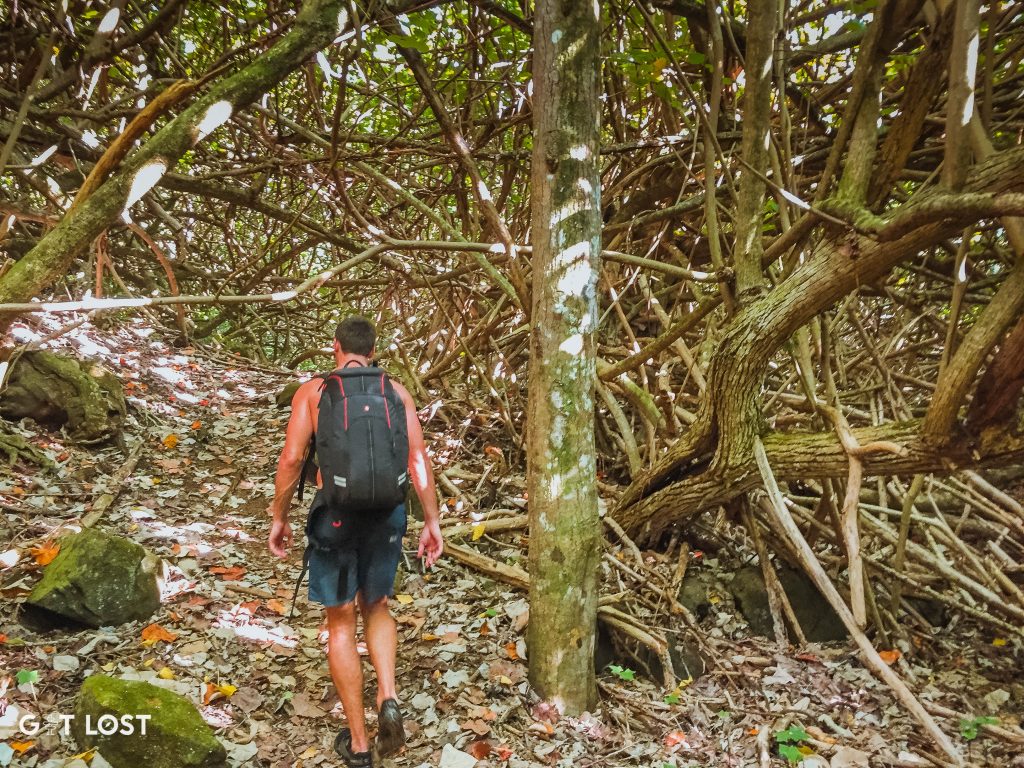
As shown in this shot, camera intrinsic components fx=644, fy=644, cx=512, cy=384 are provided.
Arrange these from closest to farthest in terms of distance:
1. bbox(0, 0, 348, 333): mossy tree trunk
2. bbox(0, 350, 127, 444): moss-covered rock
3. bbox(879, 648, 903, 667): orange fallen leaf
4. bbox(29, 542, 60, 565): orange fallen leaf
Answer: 1. bbox(0, 0, 348, 333): mossy tree trunk
2. bbox(29, 542, 60, 565): orange fallen leaf
3. bbox(879, 648, 903, 667): orange fallen leaf
4. bbox(0, 350, 127, 444): moss-covered rock

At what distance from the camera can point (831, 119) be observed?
5070 mm

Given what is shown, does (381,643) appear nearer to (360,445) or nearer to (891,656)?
(360,445)

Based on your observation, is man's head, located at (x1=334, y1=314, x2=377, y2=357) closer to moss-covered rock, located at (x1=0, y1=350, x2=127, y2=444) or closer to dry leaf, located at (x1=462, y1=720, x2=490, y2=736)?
dry leaf, located at (x1=462, y1=720, x2=490, y2=736)

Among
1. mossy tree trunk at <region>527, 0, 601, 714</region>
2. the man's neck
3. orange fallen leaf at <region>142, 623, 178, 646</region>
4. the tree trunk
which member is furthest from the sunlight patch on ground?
the tree trunk

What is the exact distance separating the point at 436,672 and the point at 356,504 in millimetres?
1190

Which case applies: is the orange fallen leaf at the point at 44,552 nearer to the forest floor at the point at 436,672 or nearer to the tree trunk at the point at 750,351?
the forest floor at the point at 436,672

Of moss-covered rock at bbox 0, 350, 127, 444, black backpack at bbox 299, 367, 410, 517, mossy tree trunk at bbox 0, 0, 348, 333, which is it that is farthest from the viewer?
moss-covered rock at bbox 0, 350, 127, 444

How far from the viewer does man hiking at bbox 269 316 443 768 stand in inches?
101

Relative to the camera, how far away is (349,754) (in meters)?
2.57

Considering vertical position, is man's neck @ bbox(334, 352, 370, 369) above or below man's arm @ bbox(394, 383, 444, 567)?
above

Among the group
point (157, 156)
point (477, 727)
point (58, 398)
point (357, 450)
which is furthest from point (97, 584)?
point (58, 398)

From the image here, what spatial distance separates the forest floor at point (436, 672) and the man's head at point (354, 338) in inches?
64.0

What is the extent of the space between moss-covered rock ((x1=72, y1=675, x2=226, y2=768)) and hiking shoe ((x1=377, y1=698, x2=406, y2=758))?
59cm

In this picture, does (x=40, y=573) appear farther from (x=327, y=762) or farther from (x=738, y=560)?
(x=738, y=560)
